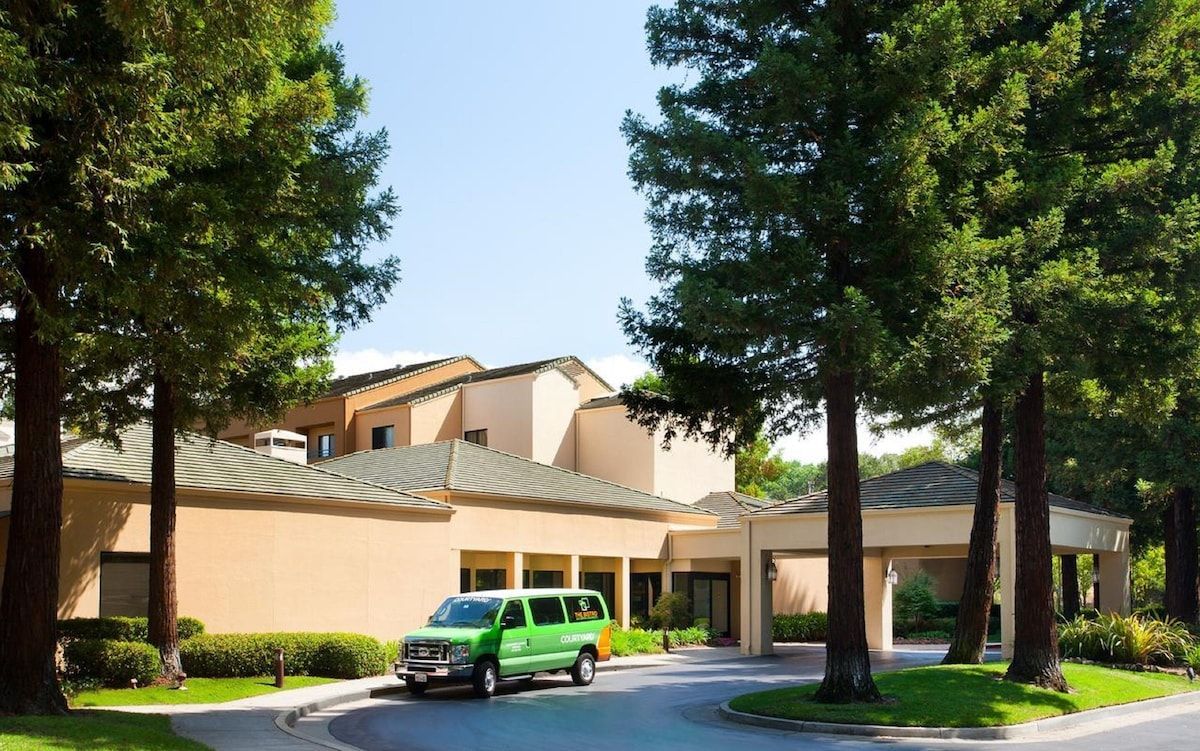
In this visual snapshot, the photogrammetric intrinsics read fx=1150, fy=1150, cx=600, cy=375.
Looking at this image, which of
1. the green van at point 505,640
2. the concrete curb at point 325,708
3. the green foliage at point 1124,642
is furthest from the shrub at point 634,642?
the green foliage at point 1124,642

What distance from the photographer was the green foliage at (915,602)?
49156 millimetres

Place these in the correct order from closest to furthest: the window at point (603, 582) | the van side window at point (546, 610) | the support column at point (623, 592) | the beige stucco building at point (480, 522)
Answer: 1. the van side window at point (546, 610)
2. the beige stucco building at point (480, 522)
3. the support column at point (623, 592)
4. the window at point (603, 582)

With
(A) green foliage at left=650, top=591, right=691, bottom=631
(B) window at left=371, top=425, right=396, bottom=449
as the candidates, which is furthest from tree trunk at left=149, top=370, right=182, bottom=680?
(B) window at left=371, top=425, right=396, bottom=449

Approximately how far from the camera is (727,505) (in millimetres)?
46688

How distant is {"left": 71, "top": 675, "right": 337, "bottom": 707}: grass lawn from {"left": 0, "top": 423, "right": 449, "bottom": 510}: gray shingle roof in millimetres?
4899

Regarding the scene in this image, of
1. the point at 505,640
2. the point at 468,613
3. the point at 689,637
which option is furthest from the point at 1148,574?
the point at 468,613

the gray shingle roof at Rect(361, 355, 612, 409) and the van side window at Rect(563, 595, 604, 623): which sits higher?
the gray shingle roof at Rect(361, 355, 612, 409)

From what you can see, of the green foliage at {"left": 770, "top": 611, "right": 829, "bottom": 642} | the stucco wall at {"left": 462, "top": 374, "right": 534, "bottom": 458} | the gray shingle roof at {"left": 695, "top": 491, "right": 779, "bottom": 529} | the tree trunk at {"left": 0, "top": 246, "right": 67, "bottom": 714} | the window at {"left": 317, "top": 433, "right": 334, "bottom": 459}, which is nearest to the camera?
the tree trunk at {"left": 0, "top": 246, "right": 67, "bottom": 714}

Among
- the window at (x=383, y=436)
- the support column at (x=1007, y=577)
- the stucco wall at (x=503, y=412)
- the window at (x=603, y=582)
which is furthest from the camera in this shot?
the window at (x=383, y=436)

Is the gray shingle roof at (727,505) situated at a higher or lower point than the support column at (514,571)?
higher

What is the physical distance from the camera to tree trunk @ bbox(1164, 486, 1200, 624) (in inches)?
1387

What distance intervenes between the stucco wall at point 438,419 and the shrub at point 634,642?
1578 cm

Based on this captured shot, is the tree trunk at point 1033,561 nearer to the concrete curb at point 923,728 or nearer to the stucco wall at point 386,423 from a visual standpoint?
the concrete curb at point 923,728

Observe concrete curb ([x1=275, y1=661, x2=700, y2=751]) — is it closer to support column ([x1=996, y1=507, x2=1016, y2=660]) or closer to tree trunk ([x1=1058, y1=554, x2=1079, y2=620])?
support column ([x1=996, y1=507, x2=1016, y2=660])
